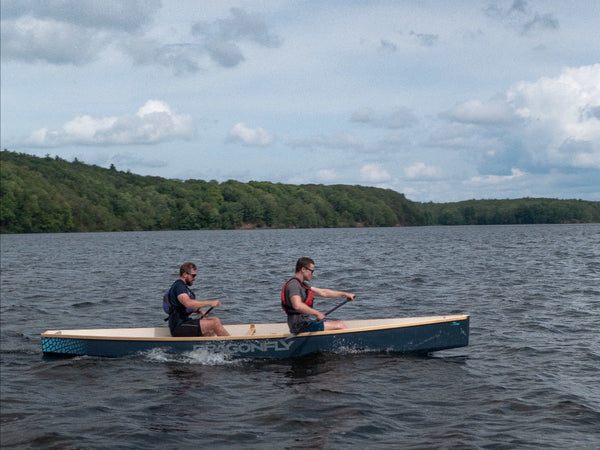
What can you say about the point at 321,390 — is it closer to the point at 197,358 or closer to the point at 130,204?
the point at 197,358

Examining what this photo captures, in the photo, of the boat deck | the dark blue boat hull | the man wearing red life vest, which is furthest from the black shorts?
the man wearing red life vest

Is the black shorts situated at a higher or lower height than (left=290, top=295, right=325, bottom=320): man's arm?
lower

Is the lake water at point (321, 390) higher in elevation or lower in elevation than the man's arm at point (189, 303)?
lower

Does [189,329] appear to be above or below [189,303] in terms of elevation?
below

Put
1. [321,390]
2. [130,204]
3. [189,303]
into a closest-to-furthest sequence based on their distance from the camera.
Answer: [321,390] < [189,303] < [130,204]

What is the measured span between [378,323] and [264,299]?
8.68 m

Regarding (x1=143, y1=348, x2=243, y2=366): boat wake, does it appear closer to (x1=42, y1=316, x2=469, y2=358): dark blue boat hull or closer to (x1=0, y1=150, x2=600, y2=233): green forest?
(x1=42, y1=316, x2=469, y2=358): dark blue boat hull

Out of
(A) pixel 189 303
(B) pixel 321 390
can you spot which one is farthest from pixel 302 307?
(A) pixel 189 303

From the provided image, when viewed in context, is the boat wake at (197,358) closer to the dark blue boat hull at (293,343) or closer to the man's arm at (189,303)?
the dark blue boat hull at (293,343)

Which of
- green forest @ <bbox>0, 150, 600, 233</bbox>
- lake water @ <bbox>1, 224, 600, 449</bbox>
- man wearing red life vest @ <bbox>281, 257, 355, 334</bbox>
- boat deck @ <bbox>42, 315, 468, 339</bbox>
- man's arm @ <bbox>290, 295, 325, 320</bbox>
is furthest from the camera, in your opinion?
green forest @ <bbox>0, 150, 600, 233</bbox>

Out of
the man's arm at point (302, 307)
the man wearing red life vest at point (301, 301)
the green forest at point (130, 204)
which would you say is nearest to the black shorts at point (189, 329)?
the man wearing red life vest at point (301, 301)

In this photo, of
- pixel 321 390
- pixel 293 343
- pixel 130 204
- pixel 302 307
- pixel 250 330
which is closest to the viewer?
pixel 321 390

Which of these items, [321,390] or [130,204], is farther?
[130,204]

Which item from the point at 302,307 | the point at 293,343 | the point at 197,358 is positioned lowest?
the point at 197,358
